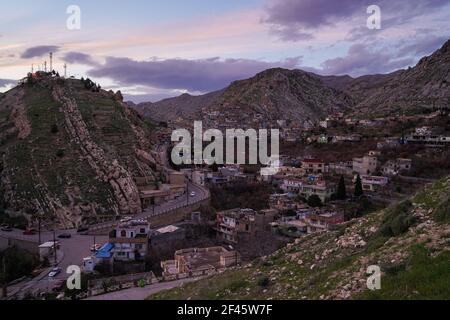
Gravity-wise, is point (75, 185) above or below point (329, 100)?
below

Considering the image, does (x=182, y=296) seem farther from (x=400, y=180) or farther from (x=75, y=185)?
(x=400, y=180)

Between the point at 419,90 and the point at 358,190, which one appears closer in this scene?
the point at 358,190

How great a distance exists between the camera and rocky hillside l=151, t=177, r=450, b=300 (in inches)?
248

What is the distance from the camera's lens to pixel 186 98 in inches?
6727

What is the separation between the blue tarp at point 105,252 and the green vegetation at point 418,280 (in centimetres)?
1820

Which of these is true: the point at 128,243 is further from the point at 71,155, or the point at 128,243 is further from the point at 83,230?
the point at 71,155

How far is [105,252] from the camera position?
23156 mm

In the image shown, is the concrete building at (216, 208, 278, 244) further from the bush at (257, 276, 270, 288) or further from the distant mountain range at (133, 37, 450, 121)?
the distant mountain range at (133, 37, 450, 121)

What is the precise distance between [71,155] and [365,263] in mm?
34224

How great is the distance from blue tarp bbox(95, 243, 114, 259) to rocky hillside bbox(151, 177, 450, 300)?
12352 mm

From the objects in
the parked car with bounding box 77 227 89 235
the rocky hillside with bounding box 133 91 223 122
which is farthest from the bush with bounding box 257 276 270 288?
the rocky hillside with bounding box 133 91 223 122

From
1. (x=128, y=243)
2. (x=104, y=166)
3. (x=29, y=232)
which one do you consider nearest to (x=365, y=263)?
(x=128, y=243)

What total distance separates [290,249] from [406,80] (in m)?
82.1
